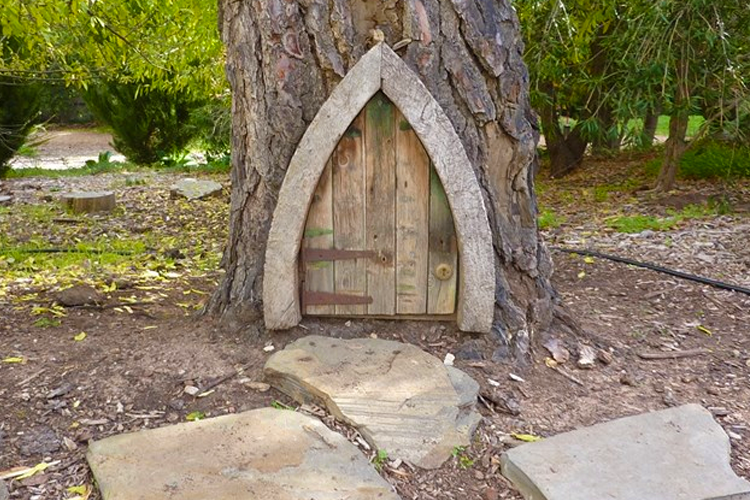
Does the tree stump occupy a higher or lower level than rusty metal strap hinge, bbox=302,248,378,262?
lower

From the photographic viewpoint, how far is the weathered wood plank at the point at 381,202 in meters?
2.45

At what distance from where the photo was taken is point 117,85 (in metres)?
11.0

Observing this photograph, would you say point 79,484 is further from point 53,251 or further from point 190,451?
point 53,251

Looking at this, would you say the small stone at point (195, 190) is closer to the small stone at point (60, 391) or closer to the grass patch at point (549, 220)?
the grass patch at point (549, 220)

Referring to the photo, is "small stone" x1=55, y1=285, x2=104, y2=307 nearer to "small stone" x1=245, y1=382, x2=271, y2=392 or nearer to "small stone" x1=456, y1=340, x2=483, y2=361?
"small stone" x1=245, y1=382, x2=271, y2=392

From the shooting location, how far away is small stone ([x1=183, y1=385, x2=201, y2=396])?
2318 mm

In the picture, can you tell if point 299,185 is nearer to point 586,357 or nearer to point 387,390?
point 387,390

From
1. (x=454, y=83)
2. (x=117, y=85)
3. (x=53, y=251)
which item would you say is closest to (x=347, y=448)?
(x=454, y=83)

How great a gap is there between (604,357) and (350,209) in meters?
1.07

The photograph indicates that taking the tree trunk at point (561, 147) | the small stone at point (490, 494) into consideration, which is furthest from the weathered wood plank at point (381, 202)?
the tree trunk at point (561, 147)

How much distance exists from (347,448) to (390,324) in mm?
674

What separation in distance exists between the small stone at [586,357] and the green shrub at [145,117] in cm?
921

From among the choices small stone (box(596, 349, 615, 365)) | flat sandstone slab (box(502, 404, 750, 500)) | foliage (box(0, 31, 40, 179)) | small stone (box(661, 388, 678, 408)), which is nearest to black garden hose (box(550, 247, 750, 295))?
small stone (box(596, 349, 615, 365))

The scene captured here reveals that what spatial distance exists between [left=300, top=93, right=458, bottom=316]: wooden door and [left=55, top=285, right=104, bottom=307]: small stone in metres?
1.10
